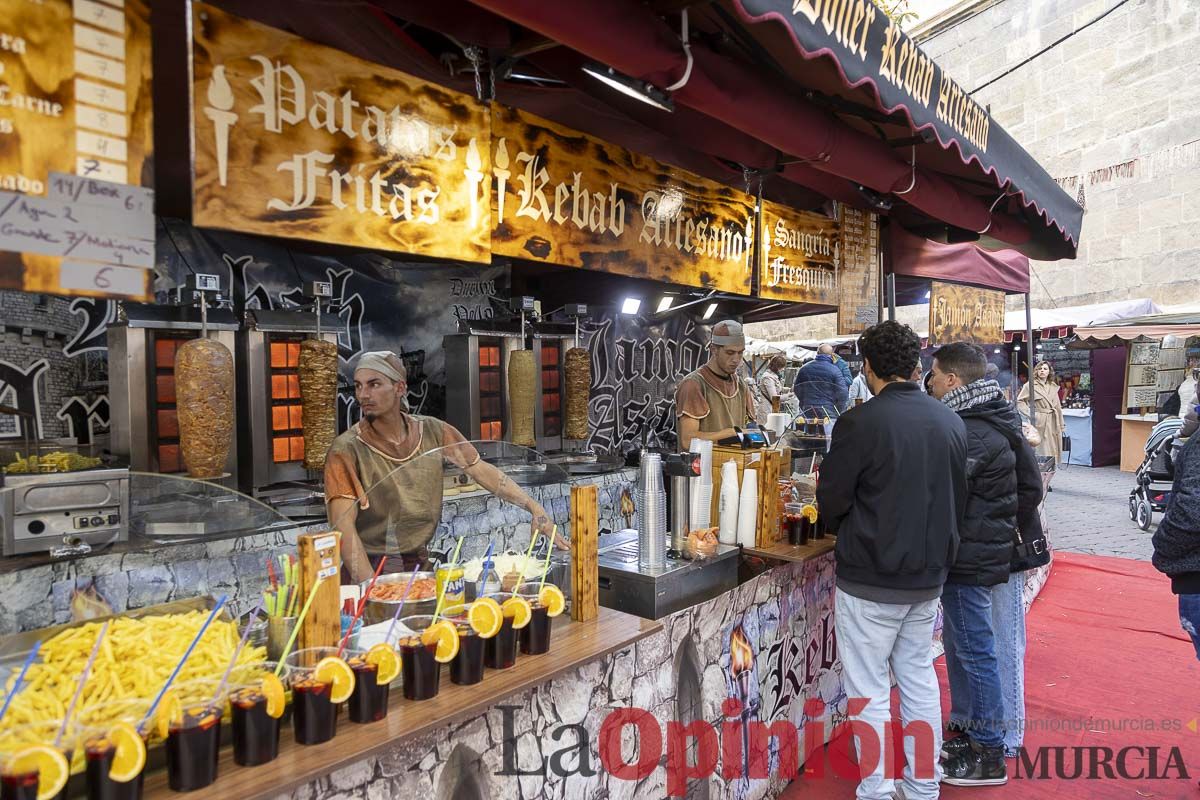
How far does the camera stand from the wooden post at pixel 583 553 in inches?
94.0

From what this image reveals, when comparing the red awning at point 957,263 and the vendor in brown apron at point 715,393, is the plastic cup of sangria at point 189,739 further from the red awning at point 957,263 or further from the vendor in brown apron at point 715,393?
the red awning at point 957,263

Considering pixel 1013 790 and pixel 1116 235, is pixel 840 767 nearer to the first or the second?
Result: pixel 1013 790

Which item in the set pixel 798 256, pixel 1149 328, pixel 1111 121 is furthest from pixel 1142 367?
pixel 798 256

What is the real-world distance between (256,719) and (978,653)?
341cm

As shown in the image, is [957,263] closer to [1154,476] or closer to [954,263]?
[954,263]

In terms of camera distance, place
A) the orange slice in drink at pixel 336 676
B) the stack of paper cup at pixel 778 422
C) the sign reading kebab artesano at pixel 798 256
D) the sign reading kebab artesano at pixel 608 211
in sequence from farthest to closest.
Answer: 1. the sign reading kebab artesano at pixel 798 256
2. the stack of paper cup at pixel 778 422
3. the sign reading kebab artesano at pixel 608 211
4. the orange slice in drink at pixel 336 676

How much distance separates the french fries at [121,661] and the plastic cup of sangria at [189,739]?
0.08 metres

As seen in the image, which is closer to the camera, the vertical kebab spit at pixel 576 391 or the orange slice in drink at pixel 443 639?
the orange slice in drink at pixel 443 639

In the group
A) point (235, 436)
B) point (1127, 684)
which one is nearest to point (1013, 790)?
point (1127, 684)

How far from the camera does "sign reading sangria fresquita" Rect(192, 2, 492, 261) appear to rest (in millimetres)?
2021

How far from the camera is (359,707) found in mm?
1669

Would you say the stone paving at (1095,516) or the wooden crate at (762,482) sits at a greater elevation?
the wooden crate at (762,482)

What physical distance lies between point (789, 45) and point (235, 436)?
134 inches

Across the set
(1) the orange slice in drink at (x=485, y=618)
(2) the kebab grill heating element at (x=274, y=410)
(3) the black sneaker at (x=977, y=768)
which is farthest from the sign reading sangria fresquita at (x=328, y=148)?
(3) the black sneaker at (x=977, y=768)
